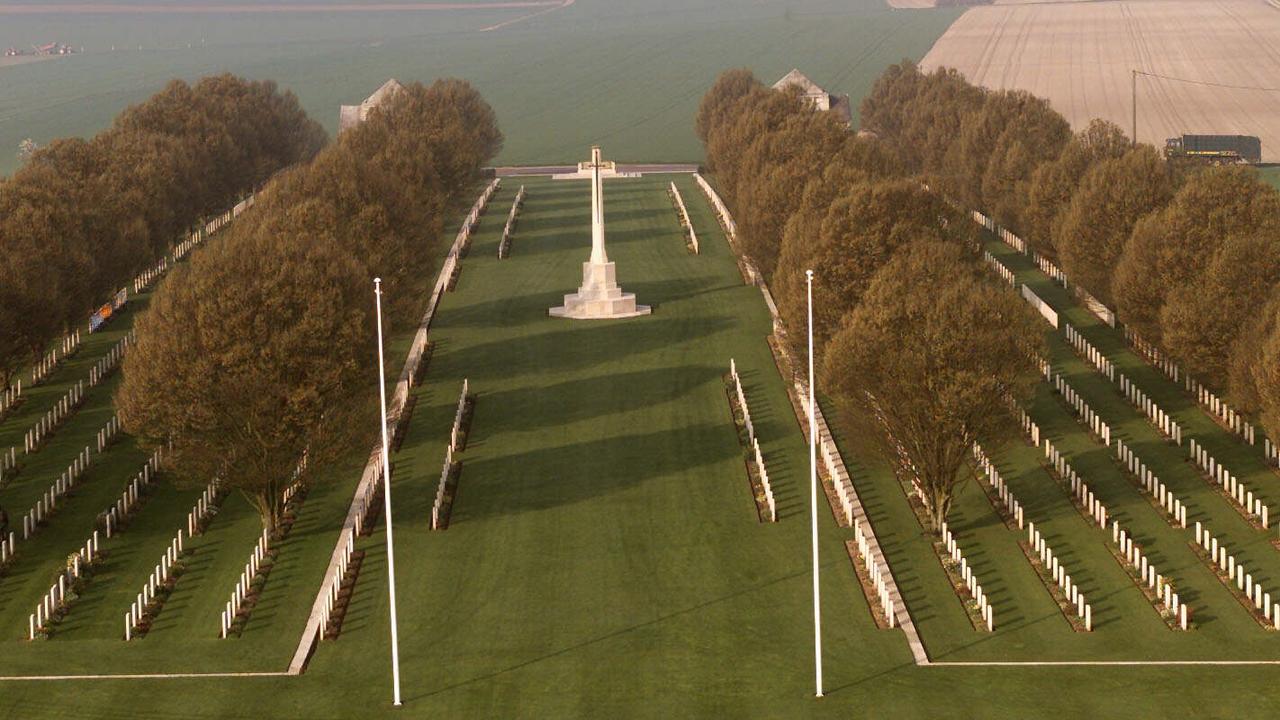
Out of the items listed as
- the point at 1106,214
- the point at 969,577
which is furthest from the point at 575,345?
the point at 969,577

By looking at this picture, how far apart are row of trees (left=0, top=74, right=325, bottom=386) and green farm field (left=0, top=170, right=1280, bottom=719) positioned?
12612mm

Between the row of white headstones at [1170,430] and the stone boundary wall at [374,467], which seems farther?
the row of white headstones at [1170,430]

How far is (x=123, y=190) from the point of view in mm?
117062

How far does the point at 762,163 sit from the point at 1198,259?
39.5 meters

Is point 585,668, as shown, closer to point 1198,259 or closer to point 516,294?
point 1198,259

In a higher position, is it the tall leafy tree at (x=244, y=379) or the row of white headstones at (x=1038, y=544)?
the tall leafy tree at (x=244, y=379)

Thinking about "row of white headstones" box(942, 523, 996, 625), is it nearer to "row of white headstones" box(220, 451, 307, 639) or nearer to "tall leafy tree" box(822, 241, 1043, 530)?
"tall leafy tree" box(822, 241, 1043, 530)

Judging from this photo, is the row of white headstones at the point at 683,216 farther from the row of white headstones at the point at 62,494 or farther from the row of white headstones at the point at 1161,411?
the row of white headstones at the point at 62,494

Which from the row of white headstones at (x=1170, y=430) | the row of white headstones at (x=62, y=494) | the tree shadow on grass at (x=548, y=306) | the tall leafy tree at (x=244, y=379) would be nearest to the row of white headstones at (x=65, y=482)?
the row of white headstones at (x=62, y=494)

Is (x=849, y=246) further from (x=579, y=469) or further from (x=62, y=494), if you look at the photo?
(x=62, y=494)

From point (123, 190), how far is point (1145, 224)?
6183 cm

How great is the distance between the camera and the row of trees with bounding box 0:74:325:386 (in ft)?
292

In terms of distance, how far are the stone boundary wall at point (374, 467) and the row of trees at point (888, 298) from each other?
58.7ft

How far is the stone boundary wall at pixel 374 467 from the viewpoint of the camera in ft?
187
